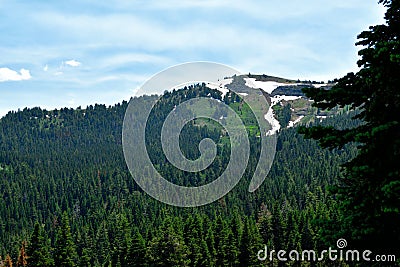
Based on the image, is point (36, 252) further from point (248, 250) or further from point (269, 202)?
point (269, 202)

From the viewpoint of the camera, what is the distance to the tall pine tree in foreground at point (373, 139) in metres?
8.91

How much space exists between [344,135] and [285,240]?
5518 cm

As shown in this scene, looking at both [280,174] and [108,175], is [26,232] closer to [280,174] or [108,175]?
[108,175]

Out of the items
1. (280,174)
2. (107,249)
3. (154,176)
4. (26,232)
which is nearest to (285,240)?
(107,249)

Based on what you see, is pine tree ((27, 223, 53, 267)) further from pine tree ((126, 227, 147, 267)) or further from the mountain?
pine tree ((126, 227, 147, 267))

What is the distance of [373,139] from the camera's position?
9203mm

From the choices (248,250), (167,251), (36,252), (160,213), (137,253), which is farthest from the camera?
(160,213)

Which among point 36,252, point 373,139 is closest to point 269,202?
point 36,252

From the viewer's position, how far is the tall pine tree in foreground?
8.91 m

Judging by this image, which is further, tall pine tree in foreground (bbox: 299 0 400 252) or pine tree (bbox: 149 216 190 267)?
pine tree (bbox: 149 216 190 267)

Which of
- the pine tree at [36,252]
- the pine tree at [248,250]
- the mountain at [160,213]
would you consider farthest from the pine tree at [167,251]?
the pine tree at [36,252]

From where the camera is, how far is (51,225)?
119875mm

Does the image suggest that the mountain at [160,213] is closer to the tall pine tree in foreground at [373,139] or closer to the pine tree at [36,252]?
the pine tree at [36,252]

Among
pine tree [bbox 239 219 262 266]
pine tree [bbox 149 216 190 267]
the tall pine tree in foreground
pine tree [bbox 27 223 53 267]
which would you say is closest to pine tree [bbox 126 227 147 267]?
pine tree [bbox 149 216 190 267]
